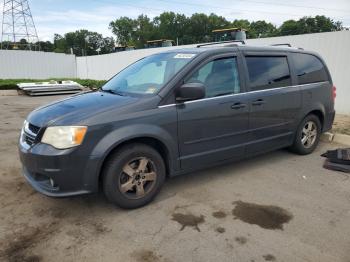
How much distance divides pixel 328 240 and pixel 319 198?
987mm

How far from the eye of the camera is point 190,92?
385 centimetres

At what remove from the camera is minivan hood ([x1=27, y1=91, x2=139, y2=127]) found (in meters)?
3.55

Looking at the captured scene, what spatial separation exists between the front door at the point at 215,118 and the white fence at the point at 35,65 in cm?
2387

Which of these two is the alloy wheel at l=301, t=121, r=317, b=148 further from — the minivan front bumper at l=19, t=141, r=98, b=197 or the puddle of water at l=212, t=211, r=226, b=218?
the minivan front bumper at l=19, t=141, r=98, b=197

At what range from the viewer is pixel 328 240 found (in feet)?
10.6

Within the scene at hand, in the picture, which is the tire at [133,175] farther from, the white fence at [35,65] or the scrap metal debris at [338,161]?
the white fence at [35,65]

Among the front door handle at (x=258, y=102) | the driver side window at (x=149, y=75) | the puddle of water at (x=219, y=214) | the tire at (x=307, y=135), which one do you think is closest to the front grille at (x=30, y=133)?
the driver side window at (x=149, y=75)

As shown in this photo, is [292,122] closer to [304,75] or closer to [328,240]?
[304,75]

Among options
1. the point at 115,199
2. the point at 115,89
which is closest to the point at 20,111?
the point at 115,89

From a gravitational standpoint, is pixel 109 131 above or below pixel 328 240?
above

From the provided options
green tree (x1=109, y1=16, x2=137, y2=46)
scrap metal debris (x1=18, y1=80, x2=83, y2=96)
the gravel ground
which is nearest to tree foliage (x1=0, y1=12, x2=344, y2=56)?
green tree (x1=109, y1=16, x2=137, y2=46)

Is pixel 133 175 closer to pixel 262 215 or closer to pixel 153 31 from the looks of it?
pixel 262 215

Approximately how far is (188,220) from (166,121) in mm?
1124

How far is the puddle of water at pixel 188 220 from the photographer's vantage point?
3484mm
